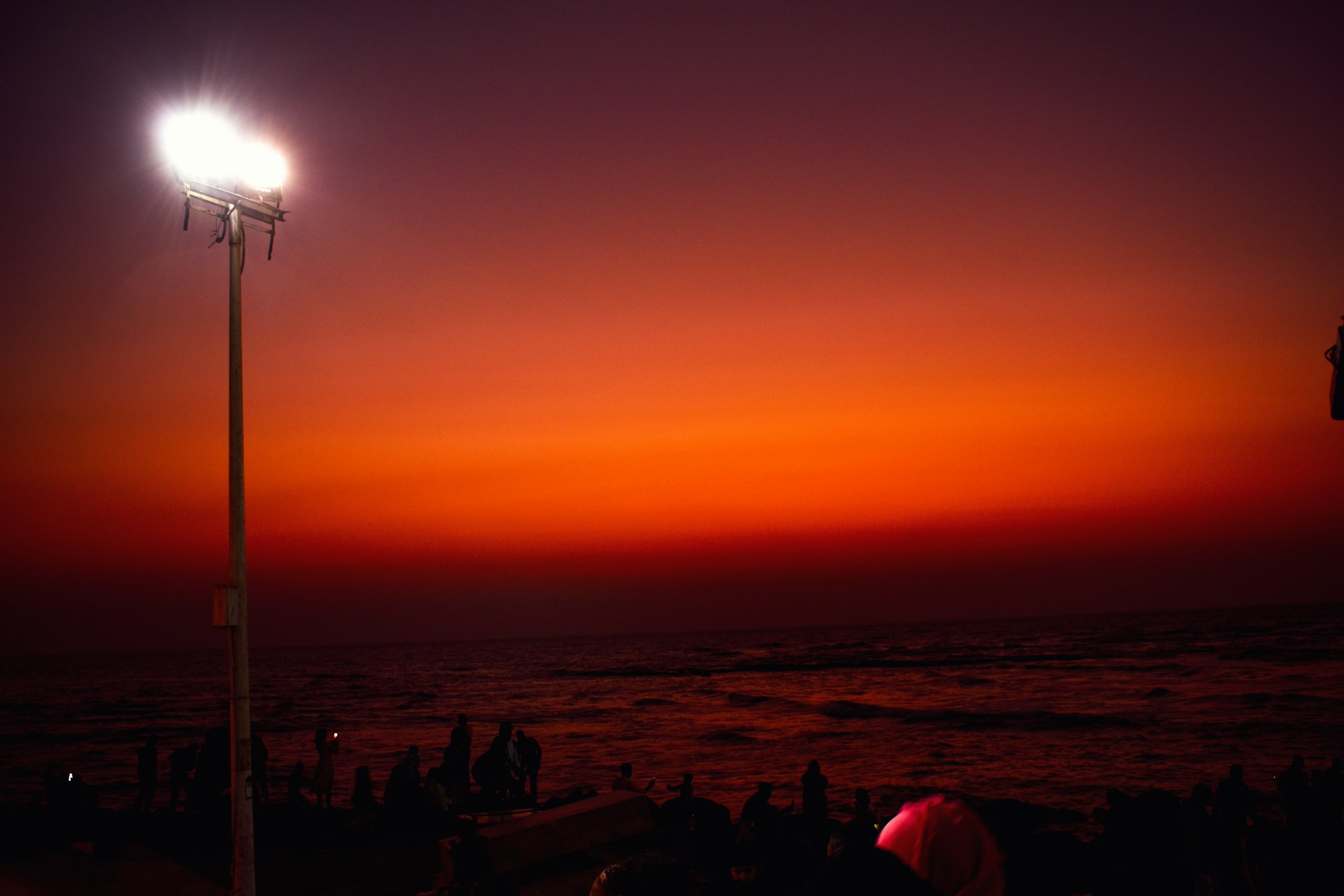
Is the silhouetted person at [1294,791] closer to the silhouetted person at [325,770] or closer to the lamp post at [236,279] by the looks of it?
the lamp post at [236,279]

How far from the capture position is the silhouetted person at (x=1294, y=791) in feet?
42.6

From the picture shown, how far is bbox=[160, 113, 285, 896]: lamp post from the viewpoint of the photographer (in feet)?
29.5

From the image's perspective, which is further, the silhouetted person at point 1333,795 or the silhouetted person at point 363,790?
the silhouetted person at point 363,790

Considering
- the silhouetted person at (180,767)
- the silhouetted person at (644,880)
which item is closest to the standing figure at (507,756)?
the silhouetted person at (180,767)

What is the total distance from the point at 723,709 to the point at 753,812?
124 feet

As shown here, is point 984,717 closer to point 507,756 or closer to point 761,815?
point 507,756

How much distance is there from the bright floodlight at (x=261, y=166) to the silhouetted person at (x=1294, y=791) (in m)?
15.0

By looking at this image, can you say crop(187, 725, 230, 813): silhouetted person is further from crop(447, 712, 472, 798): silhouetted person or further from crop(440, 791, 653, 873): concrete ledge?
crop(440, 791, 653, 873): concrete ledge

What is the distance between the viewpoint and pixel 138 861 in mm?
11703

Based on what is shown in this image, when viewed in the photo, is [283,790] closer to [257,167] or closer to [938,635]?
[257,167]

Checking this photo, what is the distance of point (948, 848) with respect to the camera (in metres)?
2.36

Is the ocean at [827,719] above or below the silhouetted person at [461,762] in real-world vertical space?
below

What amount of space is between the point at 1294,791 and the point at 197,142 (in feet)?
55.8

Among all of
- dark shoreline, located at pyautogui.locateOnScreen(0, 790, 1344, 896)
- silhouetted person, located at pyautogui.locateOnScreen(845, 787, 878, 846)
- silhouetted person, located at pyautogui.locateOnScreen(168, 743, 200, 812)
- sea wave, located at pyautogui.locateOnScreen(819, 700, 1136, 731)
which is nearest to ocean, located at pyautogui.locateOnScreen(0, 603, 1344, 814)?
sea wave, located at pyautogui.locateOnScreen(819, 700, 1136, 731)
